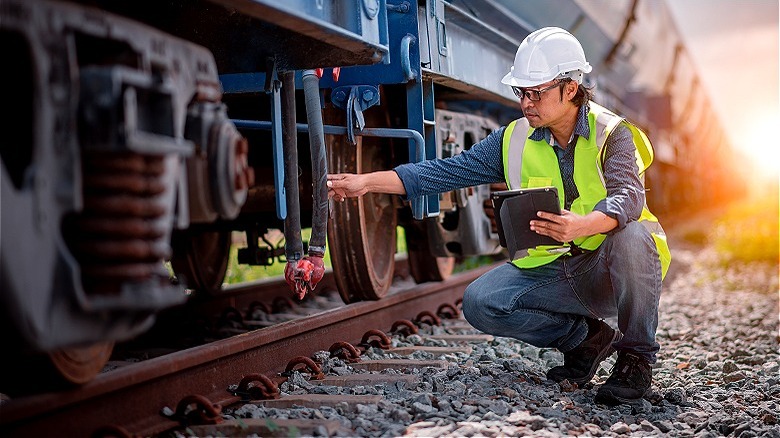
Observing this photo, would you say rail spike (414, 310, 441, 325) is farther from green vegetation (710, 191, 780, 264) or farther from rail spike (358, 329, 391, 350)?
green vegetation (710, 191, 780, 264)

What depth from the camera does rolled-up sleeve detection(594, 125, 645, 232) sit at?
11.8 ft

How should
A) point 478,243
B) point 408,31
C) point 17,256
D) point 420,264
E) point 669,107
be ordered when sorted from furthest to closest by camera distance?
point 669,107
point 420,264
point 478,243
point 408,31
point 17,256

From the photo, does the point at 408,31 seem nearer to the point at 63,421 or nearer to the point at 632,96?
the point at 63,421

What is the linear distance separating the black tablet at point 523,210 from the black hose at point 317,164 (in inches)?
27.9

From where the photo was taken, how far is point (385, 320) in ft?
17.5

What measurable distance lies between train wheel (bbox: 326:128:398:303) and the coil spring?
9.11ft

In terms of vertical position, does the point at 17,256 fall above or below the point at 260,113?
below

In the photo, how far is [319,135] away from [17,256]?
6.26 feet

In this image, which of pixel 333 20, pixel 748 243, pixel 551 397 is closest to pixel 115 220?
pixel 333 20

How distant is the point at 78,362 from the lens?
114 inches

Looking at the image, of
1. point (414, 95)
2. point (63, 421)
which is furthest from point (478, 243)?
point (63, 421)

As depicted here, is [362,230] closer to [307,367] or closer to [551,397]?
[307,367]

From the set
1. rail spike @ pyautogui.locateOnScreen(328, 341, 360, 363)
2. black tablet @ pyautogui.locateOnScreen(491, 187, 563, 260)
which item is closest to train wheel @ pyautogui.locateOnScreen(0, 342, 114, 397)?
rail spike @ pyautogui.locateOnScreen(328, 341, 360, 363)

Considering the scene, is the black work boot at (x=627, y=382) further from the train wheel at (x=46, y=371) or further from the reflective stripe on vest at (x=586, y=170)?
the train wheel at (x=46, y=371)
